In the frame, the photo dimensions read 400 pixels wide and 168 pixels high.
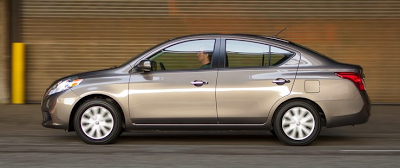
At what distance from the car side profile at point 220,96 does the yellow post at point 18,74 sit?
6503 millimetres

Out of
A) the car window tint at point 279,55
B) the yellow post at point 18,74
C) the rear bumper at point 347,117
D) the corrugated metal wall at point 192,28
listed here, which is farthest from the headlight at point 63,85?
the yellow post at point 18,74

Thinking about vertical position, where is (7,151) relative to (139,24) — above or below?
below

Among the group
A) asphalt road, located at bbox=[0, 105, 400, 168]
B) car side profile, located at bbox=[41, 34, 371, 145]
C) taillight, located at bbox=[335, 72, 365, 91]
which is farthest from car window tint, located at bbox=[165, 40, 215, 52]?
taillight, located at bbox=[335, 72, 365, 91]

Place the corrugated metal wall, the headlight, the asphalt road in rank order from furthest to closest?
the corrugated metal wall, the headlight, the asphalt road

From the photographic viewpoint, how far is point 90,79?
8805mm

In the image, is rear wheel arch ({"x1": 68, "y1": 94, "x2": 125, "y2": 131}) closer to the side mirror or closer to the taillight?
the side mirror

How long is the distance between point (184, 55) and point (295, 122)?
167 cm

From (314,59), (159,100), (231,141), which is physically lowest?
(231,141)

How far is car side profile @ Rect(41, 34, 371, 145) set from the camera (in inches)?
342

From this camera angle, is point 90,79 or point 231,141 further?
point 231,141

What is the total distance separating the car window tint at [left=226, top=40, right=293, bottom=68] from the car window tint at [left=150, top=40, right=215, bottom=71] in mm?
265

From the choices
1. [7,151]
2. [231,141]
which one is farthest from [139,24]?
[7,151]

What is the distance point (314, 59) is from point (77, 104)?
3.09 meters

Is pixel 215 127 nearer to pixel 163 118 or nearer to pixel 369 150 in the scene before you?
pixel 163 118
